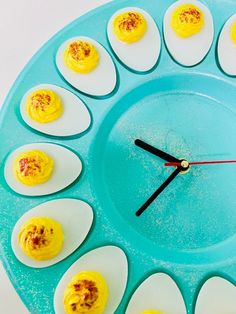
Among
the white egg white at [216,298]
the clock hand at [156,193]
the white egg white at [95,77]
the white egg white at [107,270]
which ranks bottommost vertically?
the white egg white at [107,270]

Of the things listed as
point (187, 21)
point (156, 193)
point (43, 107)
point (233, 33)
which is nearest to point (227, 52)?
point (233, 33)

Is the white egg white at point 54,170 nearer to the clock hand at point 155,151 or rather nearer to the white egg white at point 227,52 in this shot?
the clock hand at point 155,151

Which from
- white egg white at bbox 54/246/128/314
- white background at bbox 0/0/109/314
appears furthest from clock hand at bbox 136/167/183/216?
white background at bbox 0/0/109/314

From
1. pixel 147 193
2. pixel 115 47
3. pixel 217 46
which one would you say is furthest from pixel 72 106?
pixel 217 46

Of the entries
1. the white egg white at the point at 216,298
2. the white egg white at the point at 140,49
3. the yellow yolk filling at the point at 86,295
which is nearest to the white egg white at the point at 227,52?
the white egg white at the point at 140,49

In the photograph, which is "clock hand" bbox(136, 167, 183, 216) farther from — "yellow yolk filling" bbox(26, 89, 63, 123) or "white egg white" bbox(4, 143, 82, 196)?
"yellow yolk filling" bbox(26, 89, 63, 123)

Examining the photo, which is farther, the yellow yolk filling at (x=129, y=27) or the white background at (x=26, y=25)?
the white background at (x=26, y=25)
